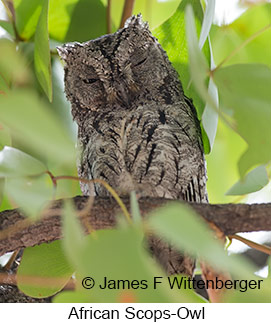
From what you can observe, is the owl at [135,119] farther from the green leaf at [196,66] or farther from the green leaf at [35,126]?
the green leaf at [35,126]

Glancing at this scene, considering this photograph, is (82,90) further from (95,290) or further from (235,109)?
(95,290)

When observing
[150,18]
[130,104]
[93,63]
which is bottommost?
[130,104]

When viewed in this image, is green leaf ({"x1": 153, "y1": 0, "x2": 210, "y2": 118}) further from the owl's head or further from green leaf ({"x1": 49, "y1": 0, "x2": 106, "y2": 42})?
green leaf ({"x1": 49, "y1": 0, "x2": 106, "y2": 42})

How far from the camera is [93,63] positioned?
162cm

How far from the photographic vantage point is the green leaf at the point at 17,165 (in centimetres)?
65

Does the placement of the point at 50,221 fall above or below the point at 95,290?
above

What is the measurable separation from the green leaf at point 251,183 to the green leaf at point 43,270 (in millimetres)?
496

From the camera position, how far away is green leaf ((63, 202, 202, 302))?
54 cm

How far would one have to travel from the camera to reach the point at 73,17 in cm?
153

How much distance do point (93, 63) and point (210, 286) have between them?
2.96 feet

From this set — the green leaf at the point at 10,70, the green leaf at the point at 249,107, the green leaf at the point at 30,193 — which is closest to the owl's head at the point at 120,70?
the green leaf at the point at 10,70

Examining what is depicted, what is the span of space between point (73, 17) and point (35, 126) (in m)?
1.10

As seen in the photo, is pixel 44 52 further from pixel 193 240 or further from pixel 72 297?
pixel 193 240
